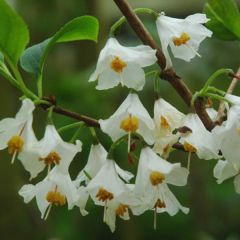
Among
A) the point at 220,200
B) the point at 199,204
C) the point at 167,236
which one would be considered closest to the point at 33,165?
the point at 199,204

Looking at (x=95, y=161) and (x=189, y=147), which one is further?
(x=95, y=161)

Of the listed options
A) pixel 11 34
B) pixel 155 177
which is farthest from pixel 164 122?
pixel 11 34

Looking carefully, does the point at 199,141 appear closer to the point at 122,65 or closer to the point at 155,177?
the point at 155,177

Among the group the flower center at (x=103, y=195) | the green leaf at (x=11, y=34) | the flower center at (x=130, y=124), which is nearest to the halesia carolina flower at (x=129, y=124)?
the flower center at (x=130, y=124)

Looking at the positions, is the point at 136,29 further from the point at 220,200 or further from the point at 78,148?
the point at 220,200

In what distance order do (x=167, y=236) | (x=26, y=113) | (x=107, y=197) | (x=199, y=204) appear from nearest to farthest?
1. (x=26, y=113)
2. (x=107, y=197)
3. (x=199, y=204)
4. (x=167, y=236)

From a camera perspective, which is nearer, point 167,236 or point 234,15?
point 234,15

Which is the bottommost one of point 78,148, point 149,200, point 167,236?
point 167,236
